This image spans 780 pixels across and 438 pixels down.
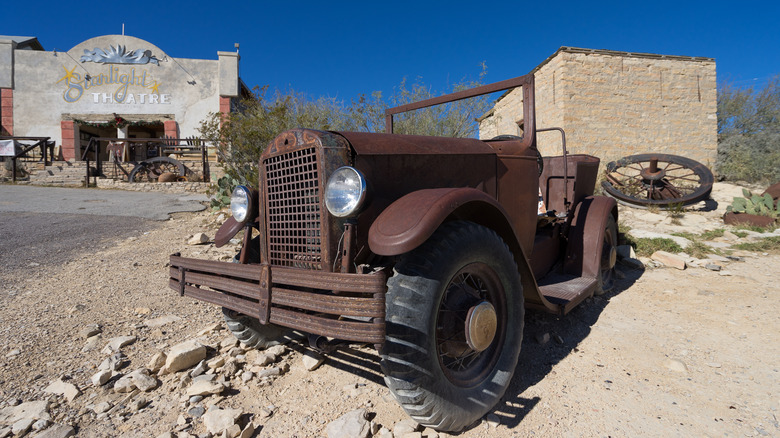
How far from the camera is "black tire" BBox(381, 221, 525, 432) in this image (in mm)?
1583

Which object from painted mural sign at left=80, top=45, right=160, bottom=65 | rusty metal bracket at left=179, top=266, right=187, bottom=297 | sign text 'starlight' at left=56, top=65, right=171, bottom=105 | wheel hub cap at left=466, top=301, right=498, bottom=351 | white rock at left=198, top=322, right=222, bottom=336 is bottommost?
white rock at left=198, top=322, right=222, bottom=336

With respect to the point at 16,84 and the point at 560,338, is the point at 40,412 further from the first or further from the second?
the point at 16,84

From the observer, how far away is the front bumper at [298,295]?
1.42m

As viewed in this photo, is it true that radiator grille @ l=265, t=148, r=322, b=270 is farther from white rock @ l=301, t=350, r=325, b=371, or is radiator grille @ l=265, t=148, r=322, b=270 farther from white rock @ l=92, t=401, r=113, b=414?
white rock @ l=92, t=401, r=113, b=414

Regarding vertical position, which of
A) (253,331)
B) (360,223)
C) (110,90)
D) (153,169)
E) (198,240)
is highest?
(110,90)

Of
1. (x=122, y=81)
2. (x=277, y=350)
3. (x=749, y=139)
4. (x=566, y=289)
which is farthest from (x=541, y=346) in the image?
(x=122, y=81)

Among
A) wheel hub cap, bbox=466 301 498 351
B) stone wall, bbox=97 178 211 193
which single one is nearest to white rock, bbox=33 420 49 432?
wheel hub cap, bbox=466 301 498 351

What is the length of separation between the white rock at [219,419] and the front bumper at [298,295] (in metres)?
0.48

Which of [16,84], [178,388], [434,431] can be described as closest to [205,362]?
[178,388]

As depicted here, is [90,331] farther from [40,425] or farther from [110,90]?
[110,90]

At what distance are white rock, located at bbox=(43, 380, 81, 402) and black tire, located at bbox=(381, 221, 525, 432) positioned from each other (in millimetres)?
1758

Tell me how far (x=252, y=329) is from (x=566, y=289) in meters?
2.21

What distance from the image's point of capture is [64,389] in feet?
7.00

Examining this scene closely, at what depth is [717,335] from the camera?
277cm
